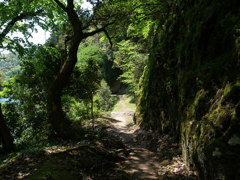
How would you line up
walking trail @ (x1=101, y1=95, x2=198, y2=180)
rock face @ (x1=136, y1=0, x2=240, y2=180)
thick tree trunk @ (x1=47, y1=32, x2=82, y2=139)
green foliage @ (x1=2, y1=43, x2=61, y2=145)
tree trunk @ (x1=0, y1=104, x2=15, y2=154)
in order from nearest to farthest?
rock face @ (x1=136, y1=0, x2=240, y2=180) < walking trail @ (x1=101, y1=95, x2=198, y2=180) < thick tree trunk @ (x1=47, y1=32, x2=82, y2=139) < tree trunk @ (x1=0, y1=104, x2=15, y2=154) < green foliage @ (x1=2, y1=43, x2=61, y2=145)

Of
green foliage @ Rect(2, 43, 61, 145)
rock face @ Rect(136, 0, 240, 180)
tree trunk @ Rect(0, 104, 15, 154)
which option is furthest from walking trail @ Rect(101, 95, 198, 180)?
green foliage @ Rect(2, 43, 61, 145)

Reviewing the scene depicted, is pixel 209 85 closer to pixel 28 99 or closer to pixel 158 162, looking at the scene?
pixel 158 162

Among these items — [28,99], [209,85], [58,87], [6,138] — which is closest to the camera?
[209,85]

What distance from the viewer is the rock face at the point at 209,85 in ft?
10.9

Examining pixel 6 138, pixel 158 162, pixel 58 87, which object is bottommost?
pixel 158 162

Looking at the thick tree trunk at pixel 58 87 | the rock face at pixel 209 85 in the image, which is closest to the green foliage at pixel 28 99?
the thick tree trunk at pixel 58 87

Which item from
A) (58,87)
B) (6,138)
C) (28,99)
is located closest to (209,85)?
(58,87)

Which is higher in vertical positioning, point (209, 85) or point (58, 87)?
point (58, 87)

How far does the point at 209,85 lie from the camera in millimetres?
4535

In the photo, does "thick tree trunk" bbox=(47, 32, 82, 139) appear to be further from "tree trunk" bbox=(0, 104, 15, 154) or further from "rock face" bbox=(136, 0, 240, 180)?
"rock face" bbox=(136, 0, 240, 180)

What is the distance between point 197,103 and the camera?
4941mm

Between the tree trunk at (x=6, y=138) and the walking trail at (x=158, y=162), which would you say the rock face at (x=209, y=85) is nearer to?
the walking trail at (x=158, y=162)

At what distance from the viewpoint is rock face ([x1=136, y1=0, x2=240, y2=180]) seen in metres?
3.32

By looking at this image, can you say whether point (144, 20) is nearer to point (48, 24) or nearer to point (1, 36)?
point (48, 24)
